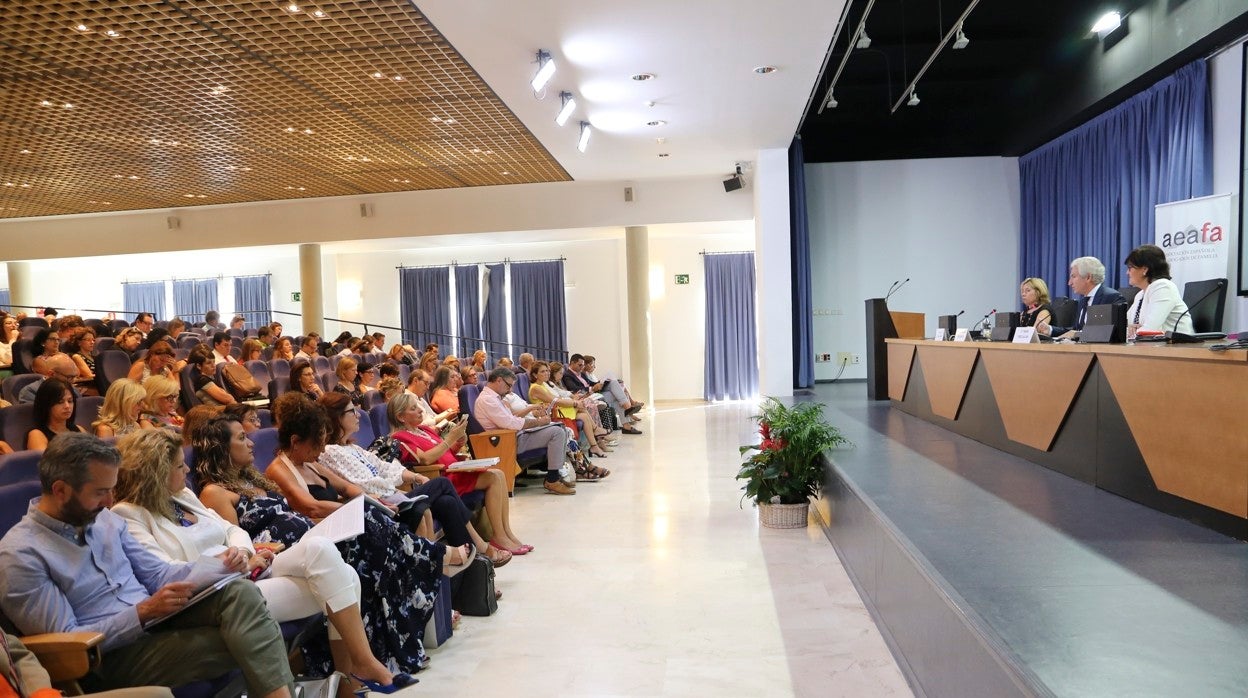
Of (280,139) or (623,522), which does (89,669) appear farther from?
(280,139)

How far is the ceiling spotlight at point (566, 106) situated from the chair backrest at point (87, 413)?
13.9 ft

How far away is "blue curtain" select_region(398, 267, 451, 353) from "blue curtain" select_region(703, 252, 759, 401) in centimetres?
440

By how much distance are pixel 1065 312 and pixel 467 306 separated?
34.6ft

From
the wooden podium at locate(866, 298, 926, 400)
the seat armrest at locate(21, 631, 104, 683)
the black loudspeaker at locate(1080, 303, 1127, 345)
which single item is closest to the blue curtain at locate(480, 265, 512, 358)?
the wooden podium at locate(866, 298, 926, 400)

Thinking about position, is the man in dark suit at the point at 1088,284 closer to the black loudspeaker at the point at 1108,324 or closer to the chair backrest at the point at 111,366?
the black loudspeaker at the point at 1108,324

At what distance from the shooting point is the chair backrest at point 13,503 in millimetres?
2225

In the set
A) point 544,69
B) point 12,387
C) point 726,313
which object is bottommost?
point 12,387

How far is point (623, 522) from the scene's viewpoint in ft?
17.2

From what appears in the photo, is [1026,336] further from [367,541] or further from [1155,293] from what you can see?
[367,541]

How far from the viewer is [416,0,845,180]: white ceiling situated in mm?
5457

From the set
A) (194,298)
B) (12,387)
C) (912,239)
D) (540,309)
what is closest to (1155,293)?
(12,387)

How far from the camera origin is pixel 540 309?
14.0 meters

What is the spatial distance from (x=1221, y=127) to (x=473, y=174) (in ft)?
25.5

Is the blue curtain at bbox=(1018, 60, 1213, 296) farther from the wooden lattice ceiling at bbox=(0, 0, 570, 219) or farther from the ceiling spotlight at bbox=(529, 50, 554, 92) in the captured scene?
the wooden lattice ceiling at bbox=(0, 0, 570, 219)
